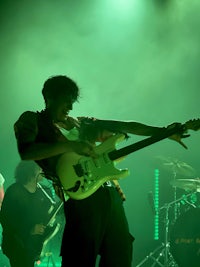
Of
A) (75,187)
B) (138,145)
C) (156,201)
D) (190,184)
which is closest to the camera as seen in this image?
(75,187)

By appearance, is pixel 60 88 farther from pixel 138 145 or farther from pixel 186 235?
pixel 186 235

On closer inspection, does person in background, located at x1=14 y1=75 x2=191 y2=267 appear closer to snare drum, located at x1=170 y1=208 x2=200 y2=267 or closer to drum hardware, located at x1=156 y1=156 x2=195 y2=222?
snare drum, located at x1=170 y1=208 x2=200 y2=267

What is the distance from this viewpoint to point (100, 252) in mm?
2465

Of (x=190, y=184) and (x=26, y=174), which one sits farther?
(x=190, y=184)

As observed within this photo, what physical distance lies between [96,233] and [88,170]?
1.06 ft

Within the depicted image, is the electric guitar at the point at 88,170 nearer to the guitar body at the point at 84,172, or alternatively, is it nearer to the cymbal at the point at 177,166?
the guitar body at the point at 84,172

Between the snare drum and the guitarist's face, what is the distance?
3.64 meters

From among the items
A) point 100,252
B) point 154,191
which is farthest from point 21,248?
point 154,191

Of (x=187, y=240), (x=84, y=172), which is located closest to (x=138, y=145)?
(x=84, y=172)

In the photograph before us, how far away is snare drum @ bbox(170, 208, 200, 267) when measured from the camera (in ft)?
18.9

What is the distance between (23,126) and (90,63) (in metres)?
5.00

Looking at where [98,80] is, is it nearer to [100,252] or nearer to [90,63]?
[90,63]

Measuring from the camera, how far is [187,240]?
584 centimetres

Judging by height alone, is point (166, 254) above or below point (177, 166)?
below
